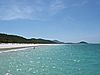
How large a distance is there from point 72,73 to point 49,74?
9.53ft

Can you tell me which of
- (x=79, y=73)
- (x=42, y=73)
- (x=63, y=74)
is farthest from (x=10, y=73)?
(x=79, y=73)

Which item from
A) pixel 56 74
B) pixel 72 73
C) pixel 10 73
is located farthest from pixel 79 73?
pixel 10 73

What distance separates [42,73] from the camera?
1030 inches

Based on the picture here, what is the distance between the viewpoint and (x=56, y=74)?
83.9 feet

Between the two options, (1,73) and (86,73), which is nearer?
(1,73)

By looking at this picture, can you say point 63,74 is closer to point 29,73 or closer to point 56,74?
point 56,74

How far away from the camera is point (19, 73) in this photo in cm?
2561

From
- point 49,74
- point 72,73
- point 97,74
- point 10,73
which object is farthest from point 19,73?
point 97,74

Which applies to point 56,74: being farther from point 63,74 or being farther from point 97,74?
point 97,74

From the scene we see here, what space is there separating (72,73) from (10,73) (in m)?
6.77

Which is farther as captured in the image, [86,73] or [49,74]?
[86,73]

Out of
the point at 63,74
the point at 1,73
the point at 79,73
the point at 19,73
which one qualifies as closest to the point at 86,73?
the point at 79,73

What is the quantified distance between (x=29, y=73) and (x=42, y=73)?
1.41 metres

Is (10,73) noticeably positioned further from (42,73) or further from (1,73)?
(42,73)
